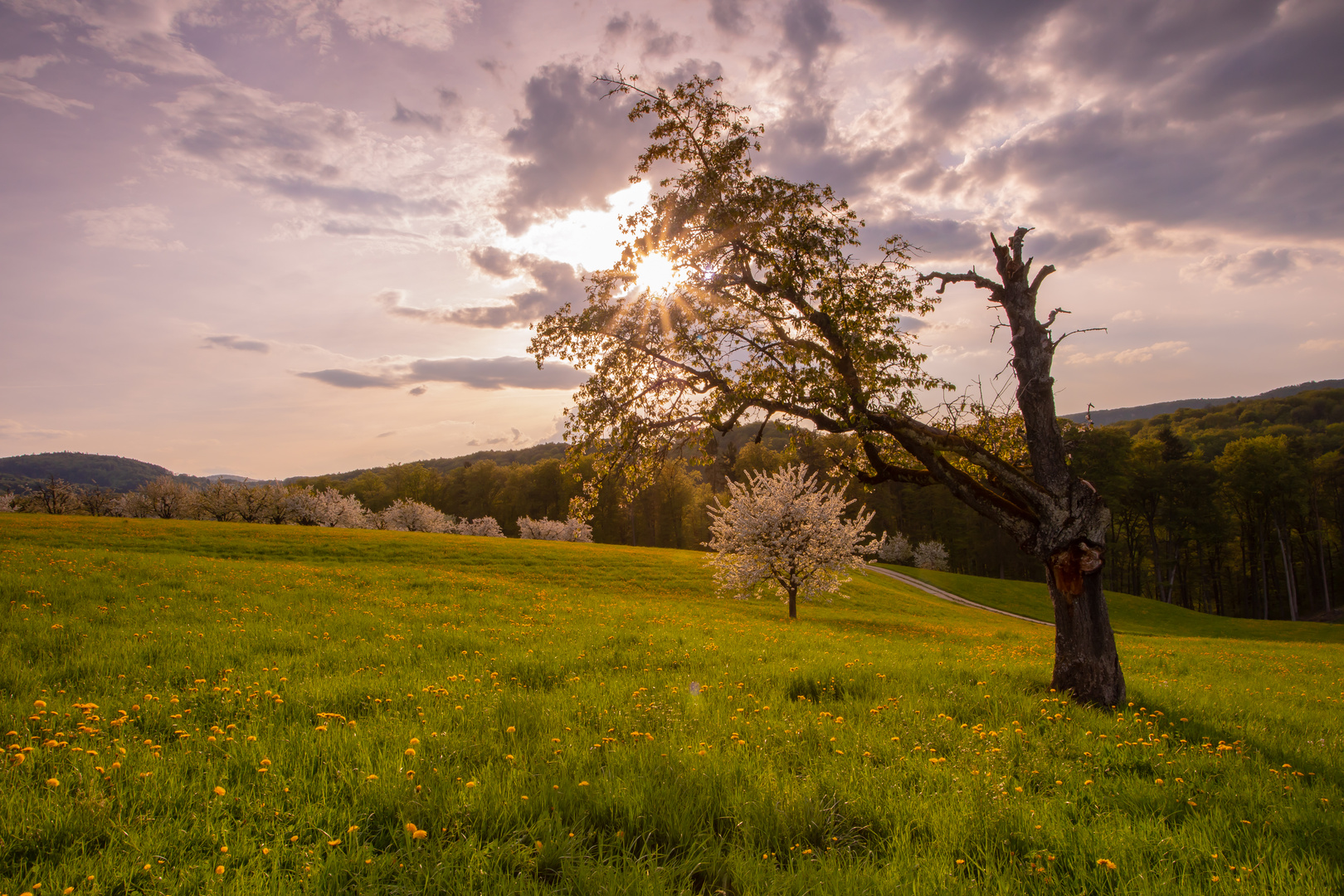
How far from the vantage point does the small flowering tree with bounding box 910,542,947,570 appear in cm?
8331

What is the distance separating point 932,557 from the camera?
275ft

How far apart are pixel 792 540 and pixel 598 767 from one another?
2428cm

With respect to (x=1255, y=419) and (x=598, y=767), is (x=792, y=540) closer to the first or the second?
(x=598, y=767)

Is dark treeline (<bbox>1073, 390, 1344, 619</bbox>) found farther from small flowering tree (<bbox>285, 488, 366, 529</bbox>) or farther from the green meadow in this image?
small flowering tree (<bbox>285, 488, 366, 529</bbox>)

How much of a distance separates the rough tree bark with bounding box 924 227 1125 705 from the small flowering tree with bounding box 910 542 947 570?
78.4 meters

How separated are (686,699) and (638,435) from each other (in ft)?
17.9

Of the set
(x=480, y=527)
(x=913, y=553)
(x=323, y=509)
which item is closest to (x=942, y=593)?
(x=913, y=553)

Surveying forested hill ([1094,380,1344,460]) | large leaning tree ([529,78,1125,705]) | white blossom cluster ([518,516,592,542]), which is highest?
forested hill ([1094,380,1344,460])

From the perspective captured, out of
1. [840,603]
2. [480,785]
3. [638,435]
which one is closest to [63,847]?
[480,785]

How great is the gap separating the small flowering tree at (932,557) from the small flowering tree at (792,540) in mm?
59526

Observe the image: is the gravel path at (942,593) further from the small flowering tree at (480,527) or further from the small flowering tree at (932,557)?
the small flowering tree at (480,527)

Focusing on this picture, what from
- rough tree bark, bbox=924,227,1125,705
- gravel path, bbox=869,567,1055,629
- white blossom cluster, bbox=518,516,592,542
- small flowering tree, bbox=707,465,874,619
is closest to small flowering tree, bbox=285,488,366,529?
white blossom cluster, bbox=518,516,592,542

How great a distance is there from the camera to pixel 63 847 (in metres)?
3.87

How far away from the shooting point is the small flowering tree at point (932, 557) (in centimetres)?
8331
